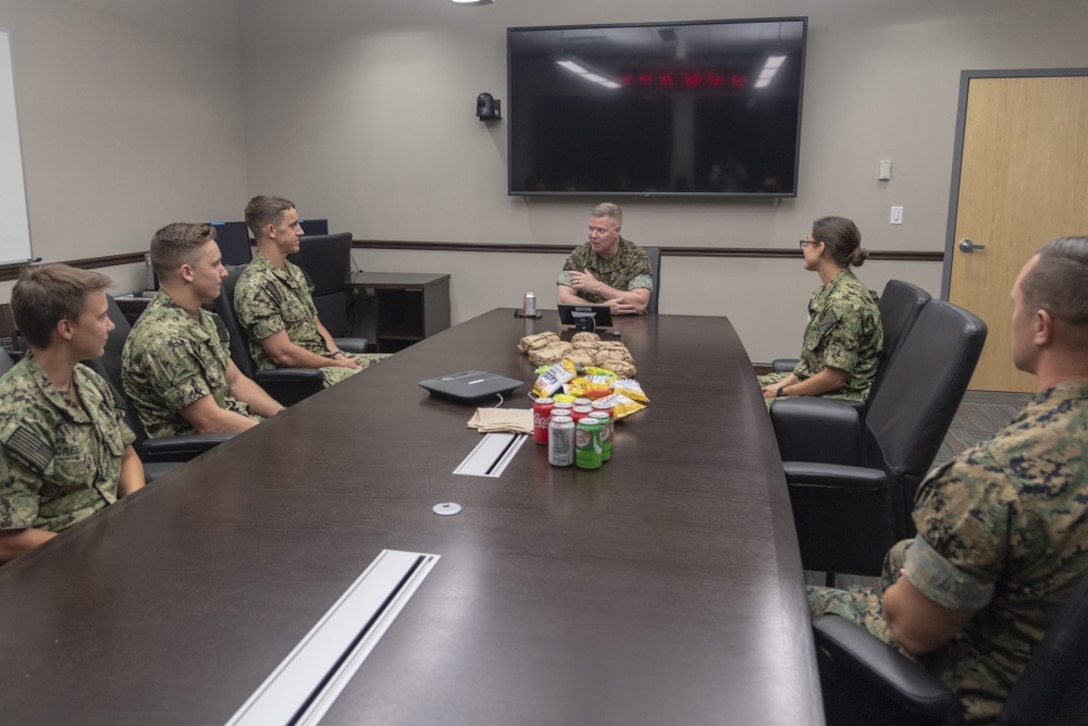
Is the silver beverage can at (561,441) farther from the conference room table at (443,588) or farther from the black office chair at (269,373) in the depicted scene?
the black office chair at (269,373)

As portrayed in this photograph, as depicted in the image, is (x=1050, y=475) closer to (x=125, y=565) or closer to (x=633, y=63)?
(x=125, y=565)

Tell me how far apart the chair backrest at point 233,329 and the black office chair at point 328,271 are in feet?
3.84

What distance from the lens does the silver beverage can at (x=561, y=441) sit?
159 cm

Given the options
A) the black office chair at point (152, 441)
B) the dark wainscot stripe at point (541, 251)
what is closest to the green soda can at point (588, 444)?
the black office chair at point (152, 441)

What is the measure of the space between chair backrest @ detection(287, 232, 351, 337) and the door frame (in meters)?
3.71

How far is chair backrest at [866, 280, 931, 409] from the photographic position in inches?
94.7

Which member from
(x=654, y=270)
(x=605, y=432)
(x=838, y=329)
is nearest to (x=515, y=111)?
(x=654, y=270)

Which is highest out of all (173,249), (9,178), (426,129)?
(426,129)

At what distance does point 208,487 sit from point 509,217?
415 cm

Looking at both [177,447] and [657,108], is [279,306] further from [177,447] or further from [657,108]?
[657,108]

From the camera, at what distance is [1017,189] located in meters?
4.80

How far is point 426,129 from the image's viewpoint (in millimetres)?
5414

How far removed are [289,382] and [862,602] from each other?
2187mm

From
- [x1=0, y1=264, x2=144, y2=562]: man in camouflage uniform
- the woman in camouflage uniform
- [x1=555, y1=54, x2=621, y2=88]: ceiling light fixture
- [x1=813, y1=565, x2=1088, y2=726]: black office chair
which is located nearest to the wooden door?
[x1=555, y1=54, x2=621, y2=88]: ceiling light fixture
